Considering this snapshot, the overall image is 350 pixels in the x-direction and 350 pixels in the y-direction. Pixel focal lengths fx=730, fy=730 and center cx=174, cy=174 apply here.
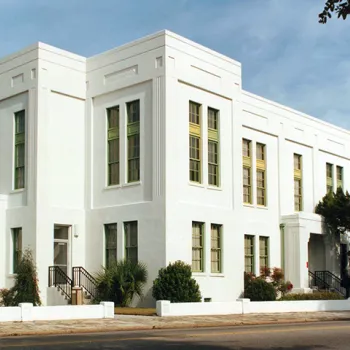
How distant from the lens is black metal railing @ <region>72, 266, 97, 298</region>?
1321 inches

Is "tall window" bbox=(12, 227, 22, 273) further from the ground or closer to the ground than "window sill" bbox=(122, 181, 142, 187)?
closer to the ground

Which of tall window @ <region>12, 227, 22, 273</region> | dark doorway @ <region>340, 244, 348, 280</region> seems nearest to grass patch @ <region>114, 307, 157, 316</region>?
tall window @ <region>12, 227, 22, 273</region>

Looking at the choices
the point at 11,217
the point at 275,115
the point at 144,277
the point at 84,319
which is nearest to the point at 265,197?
the point at 275,115

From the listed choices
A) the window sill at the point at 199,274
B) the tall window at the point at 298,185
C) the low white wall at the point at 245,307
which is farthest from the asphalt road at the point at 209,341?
the tall window at the point at 298,185

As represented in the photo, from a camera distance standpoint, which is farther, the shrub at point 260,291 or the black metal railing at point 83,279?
the shrub at point 260,291

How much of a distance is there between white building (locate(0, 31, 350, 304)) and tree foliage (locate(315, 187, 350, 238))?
27.5 ft

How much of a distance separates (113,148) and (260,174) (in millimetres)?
10018

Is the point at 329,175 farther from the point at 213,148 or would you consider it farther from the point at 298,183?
the point at 213,148

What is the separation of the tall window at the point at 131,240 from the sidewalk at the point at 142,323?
5591 mm

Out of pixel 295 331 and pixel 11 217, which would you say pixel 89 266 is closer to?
pixel 11 217

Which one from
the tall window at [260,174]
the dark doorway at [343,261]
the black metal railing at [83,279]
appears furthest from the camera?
the dark doorway at [343,261]

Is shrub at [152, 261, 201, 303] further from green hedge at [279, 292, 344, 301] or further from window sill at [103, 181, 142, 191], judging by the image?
green hedge at [279, 292, 344, 301]

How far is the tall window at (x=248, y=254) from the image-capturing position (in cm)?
3838

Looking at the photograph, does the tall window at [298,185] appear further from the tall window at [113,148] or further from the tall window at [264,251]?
the tall window at [113,148]
